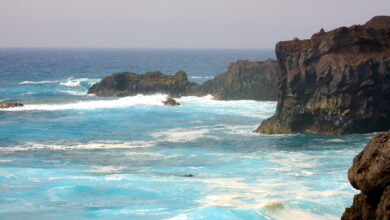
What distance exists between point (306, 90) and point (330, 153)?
951 cm

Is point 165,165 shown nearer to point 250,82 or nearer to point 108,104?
point 108,104

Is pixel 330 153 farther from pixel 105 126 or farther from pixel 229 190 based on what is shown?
pixel 105 126

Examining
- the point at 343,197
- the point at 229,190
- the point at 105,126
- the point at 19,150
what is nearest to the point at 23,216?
the point at 229,190

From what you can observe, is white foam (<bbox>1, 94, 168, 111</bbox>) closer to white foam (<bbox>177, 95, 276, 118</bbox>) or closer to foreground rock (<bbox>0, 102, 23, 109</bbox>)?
foreground rock (<bbox>0, 102, 23, 109</bbox>)

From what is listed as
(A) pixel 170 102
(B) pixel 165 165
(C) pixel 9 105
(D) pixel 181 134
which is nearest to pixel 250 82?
Answer: (A) pixel 170 102

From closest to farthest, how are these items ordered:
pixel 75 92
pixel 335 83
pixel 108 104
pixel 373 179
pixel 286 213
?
pixel 373 179 → pixel 286 213 → pixel 335 83 → pixel 108 104 → pixel 75 92

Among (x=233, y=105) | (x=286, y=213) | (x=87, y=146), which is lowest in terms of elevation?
(x=87, y=146)

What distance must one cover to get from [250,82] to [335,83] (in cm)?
3010

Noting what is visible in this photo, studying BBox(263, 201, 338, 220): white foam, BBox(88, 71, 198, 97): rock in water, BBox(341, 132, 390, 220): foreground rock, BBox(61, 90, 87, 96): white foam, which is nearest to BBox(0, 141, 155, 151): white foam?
BBox(263, 201, 338, 220): white foam

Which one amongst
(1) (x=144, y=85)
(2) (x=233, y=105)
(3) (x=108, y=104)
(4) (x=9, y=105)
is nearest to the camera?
(2) (x=233, y=105)

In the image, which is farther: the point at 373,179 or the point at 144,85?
the point at 144,85

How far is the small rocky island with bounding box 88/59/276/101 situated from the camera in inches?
3226

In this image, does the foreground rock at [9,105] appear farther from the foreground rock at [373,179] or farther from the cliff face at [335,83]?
the foreground rock at [373,179]

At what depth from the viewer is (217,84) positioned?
8612 cm
